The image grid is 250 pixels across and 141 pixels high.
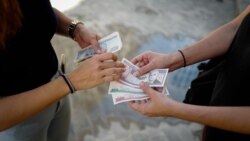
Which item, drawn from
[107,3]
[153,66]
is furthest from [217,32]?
[107,3]

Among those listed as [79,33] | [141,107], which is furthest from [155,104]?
[79,33]

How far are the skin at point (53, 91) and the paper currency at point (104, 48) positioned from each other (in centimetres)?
20

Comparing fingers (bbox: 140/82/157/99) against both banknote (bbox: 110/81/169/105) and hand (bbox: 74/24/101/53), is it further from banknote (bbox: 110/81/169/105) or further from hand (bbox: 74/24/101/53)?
hand (bbox: 74/24/101/53)

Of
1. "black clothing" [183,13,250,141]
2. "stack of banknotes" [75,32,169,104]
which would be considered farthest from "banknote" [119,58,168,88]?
"black clothing" [183,13,250,141]

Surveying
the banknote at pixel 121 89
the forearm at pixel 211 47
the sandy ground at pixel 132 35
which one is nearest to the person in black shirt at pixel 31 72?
the banknote at pixel 121 89

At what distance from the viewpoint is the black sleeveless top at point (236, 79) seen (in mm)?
1101

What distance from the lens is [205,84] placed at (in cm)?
141

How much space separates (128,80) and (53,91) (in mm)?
392

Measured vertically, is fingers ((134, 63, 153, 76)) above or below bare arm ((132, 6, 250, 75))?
below

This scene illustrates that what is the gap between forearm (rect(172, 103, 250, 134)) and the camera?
1.11m

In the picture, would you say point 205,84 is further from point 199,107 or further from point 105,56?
point 105,56

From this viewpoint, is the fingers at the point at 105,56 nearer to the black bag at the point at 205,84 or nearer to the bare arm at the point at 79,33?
the bare arm at the point at 79,33

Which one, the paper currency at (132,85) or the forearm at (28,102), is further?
the paper currency at (132,85)

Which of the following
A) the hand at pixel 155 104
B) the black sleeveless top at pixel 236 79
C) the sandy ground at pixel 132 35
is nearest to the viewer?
the black sleeveless top at pixel 236 79
